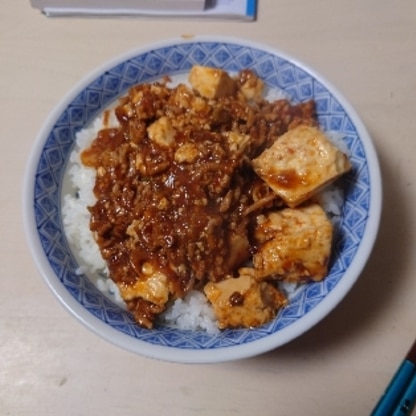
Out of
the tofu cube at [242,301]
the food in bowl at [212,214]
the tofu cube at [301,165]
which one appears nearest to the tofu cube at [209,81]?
the food in bowl at [212,214]

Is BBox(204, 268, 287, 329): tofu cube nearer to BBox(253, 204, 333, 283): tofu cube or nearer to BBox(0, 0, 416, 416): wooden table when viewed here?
BBox(253, 204, 333, 283): tofu cube

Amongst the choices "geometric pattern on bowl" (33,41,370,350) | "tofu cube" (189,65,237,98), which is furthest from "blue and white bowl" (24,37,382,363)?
"tofu cube" (189,65,237,98)

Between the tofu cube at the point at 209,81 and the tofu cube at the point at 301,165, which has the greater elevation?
the tofu cube at the point at 209,81

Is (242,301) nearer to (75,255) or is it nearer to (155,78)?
(75,255)

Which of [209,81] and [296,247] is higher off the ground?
[209,81]

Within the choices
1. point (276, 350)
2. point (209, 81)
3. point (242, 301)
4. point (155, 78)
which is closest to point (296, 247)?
point (242, 301)

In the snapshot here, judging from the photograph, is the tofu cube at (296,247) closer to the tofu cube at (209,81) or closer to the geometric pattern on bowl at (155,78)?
the geometric pattern on bowl at (155,78)

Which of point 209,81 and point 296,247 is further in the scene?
point 209,81
